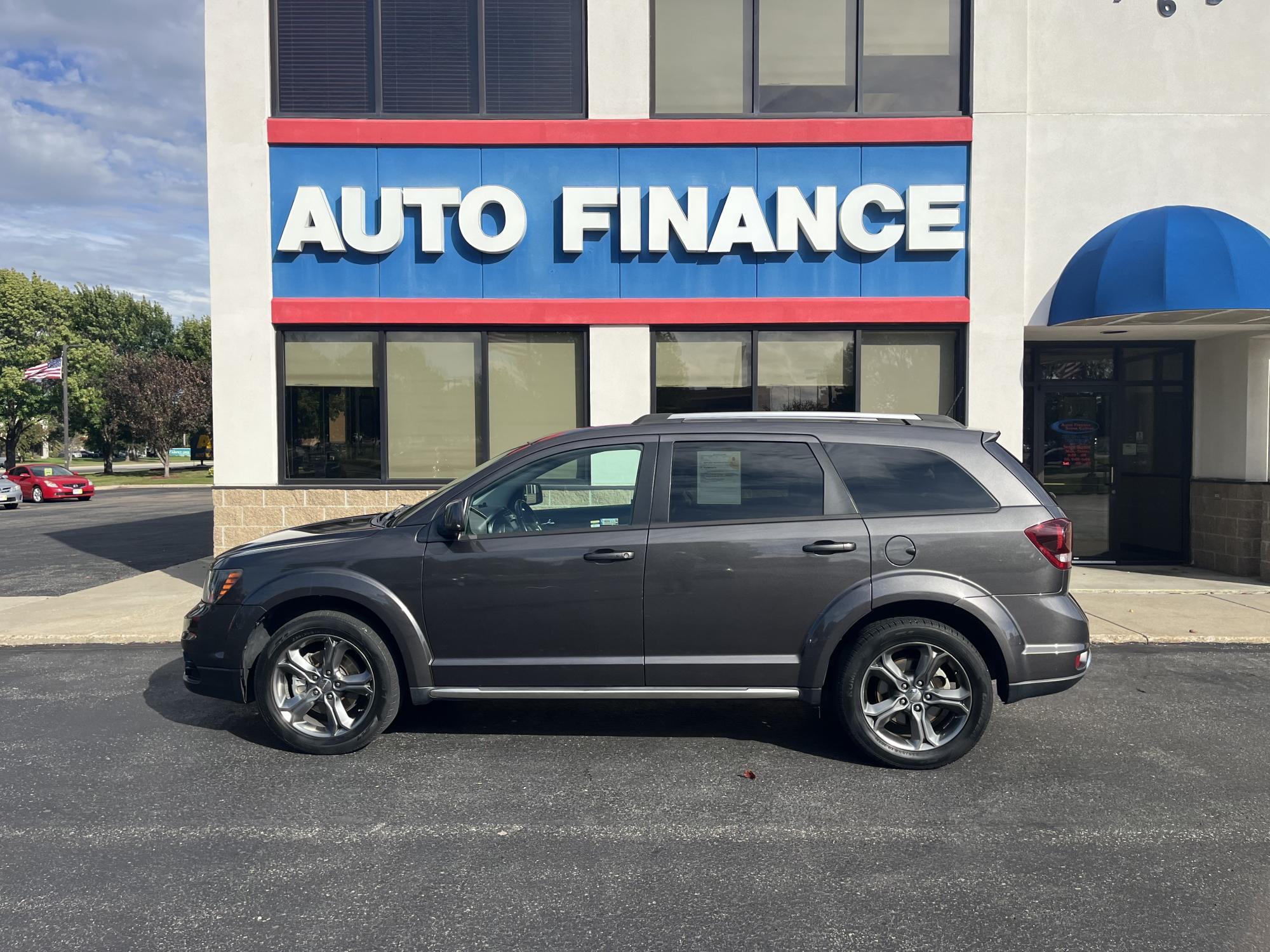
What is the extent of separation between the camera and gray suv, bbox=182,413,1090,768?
4.62m

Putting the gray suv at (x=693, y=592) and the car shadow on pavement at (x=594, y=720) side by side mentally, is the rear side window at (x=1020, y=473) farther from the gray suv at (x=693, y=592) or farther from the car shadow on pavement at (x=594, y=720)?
the car shadow on pavement at (x=594, y=720)

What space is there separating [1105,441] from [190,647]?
10930 millimetres

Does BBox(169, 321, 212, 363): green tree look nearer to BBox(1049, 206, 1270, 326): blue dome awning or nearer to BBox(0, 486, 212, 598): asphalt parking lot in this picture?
BBox(0, 486, 212, 598): asphalt parking lot

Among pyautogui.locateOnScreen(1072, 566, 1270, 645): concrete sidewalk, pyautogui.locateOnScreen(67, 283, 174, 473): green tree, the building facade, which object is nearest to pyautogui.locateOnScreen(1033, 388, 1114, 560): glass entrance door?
pyautogui.locateOnScreen(1072, 566, 1270, 645): concrete sidewalk

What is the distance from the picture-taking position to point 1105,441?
11.4 metres

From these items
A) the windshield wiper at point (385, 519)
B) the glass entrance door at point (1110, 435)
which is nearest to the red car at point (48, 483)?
the windshield wiper at point (385, 519)

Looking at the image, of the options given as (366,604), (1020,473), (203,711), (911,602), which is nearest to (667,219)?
(1020,473)

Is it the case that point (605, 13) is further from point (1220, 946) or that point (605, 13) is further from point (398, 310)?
point (1220, 946)

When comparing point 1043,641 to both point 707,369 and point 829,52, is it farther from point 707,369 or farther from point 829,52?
point 829,52

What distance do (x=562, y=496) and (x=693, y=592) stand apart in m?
0.90

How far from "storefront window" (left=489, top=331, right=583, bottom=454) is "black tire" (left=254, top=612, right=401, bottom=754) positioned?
5723 mm

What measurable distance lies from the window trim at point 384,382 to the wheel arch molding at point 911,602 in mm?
6131

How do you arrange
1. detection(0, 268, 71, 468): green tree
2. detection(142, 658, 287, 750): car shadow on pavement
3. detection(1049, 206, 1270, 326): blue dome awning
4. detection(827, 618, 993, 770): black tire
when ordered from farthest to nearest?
detection(0, 268, 71, 468): green tree → detection(1049, 206, 1270, 326): blue dome awning → detection(142, 658, 287, 750): car shadow on pavement → detection(827, 618, 993, 770): black tire

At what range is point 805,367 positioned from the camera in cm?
1037
